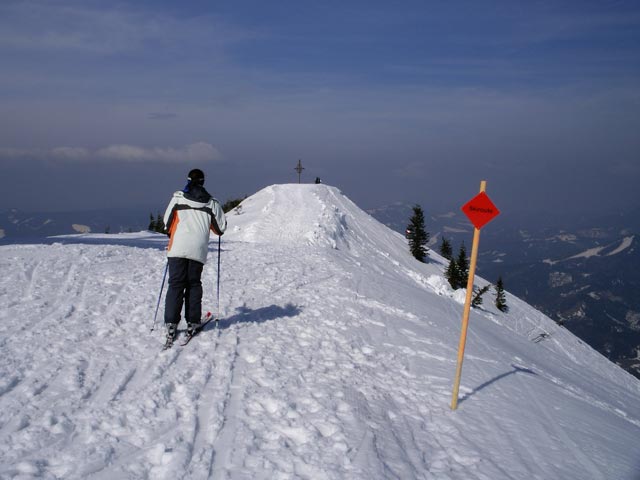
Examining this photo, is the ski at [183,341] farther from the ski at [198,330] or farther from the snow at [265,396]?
the snow at [265,396]

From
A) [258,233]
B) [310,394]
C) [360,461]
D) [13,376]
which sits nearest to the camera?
[360,461]

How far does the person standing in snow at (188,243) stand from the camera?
7.70 m

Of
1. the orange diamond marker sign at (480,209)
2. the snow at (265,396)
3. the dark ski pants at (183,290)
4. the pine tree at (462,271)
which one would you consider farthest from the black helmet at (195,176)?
the pine tree at (462,271)

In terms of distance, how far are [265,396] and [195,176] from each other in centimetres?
407

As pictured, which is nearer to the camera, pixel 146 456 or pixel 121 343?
pixel 146 456

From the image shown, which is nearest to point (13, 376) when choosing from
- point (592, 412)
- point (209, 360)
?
point (209, 360)

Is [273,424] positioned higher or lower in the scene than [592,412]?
higher

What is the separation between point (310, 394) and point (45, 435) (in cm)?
337

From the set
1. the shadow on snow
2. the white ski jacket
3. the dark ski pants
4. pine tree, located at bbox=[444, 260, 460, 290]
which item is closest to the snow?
the shadow on snow

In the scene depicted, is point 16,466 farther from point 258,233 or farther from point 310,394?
point 258,233

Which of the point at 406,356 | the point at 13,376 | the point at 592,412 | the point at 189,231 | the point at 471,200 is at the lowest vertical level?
the point at 592,412

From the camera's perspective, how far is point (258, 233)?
26.2 metres

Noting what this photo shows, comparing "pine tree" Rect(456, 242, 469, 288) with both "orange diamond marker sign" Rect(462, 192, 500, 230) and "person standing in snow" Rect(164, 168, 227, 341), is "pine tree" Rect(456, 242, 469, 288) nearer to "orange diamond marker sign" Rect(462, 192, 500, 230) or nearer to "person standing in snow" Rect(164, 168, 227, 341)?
"orange diamond marker sign" Rect(462, 192, 500, 230)

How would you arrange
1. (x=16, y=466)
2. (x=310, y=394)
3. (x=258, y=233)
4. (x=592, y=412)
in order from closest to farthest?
(x=16, y=466) → (x=310, y=394) → (x=592, y=412) → (x=258, y=233)
